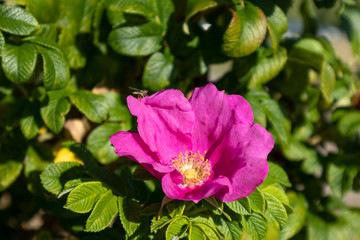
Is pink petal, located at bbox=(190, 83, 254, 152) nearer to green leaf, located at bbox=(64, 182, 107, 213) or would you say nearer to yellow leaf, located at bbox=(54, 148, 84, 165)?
green leaf, located at bbox=(64, 182, 107, 213)

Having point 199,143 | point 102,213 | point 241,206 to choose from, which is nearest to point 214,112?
point 199,143

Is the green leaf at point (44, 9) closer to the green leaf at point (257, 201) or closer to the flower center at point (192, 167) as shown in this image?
the flower center at point (192, 167)

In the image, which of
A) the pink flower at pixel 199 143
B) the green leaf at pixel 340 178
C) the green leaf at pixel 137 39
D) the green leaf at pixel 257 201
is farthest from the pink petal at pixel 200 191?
the green leaf at pixel 340 178

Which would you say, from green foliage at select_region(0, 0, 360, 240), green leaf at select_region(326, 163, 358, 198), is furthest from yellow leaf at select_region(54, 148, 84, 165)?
green leaf at select_region(326, 163, 358, 198)

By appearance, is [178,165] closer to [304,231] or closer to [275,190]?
[275,190]

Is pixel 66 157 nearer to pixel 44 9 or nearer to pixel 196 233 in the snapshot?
pixel 44 9
